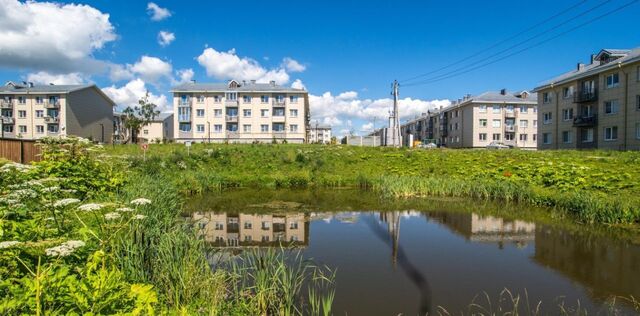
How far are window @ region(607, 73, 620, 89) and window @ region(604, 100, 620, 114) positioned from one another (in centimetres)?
150

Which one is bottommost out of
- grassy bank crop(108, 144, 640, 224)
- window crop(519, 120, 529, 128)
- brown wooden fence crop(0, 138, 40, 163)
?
grassy bank crop(108, 144, 640, 224)

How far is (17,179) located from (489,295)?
30.7ft

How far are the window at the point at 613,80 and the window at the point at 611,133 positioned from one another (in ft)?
12.9

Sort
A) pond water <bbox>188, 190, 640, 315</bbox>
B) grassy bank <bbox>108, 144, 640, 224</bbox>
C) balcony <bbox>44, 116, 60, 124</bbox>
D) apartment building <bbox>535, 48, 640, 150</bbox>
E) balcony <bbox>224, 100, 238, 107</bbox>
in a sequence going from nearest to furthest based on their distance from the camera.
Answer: pond water <bbox>188, 190, 640, 315</bbox> → grassy bank <bbox>108, 144, 640, 224</bbox> → apartment building <bbox>535, 48, 640, 150</bbox> → balcony <bbox>44, 116, 60, 124</bbox> → balcony <bbox>224, 100, 238, 107</bbox>

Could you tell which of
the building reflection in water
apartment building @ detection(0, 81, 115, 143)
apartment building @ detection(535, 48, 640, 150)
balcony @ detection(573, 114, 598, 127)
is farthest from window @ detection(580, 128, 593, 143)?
apartment building @ detection(0, 81, 115, 143)

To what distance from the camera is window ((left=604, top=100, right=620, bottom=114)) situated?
33344mm

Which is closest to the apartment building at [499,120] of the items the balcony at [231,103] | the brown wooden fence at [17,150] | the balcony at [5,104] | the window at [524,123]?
the window at [524,123]

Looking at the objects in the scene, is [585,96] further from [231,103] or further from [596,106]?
[231,103]

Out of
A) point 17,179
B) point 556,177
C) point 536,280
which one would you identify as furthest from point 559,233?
point 17,179

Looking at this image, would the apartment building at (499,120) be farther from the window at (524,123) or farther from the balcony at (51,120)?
the balcony at (51,120)

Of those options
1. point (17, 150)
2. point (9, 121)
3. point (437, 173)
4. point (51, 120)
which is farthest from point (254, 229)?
point (9, 121)

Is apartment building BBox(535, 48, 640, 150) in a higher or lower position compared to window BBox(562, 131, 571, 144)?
higher

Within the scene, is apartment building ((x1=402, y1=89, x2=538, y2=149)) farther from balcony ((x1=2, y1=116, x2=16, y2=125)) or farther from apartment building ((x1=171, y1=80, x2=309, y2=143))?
balcony ((x1=2, y1=116, x2=16, y2=125))

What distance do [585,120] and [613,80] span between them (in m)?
4.45
